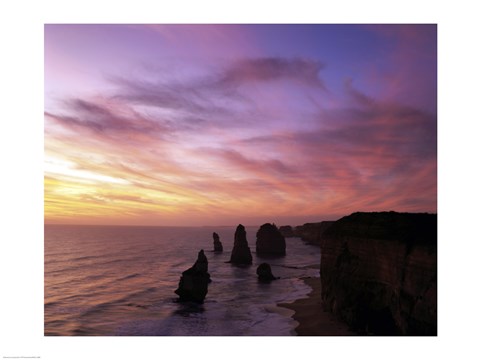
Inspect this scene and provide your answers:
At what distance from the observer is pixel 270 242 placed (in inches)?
3022

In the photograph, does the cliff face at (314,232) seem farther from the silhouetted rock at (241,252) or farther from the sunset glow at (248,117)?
the sunset glow at (248,117)

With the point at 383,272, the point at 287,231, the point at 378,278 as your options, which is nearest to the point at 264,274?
the point at 378,278

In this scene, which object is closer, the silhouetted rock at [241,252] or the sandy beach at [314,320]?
the sandy beach at [314,320]

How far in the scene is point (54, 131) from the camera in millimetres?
15453

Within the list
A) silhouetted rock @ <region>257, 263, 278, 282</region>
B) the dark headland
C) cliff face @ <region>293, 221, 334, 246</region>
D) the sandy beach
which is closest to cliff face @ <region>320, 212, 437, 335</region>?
the dark headland

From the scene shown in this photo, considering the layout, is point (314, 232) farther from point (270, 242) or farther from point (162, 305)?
point (162, 305)

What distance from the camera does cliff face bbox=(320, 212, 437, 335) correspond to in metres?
12.7

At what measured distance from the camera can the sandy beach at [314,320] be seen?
1742 centimetres

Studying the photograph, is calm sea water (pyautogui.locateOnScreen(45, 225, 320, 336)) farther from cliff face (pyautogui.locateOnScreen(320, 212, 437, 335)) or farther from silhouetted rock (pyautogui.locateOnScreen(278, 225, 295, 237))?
silhouetted rock (pyautogui.locateOnScreen(278, 225, 295, 237))

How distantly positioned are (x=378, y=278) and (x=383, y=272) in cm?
57

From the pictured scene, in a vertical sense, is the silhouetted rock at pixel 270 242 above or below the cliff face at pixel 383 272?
below

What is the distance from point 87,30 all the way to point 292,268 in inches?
1753

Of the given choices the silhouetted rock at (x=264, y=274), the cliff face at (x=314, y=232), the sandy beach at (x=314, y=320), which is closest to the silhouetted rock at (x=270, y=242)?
the cliff face at (x=314, y=232)
